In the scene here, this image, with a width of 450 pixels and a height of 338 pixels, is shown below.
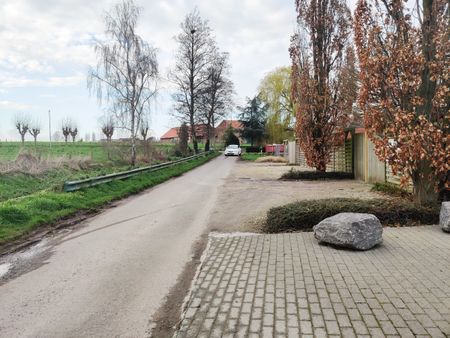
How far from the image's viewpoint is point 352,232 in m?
5.46

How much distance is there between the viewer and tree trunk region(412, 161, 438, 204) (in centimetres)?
816

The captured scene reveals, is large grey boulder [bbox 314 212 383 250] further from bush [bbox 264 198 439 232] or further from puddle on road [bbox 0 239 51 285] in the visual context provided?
puddle on road [bbox 0 239 51 285]

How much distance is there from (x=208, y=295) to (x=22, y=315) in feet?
6.37

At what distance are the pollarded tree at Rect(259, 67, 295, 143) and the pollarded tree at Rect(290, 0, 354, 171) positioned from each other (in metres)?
28.3

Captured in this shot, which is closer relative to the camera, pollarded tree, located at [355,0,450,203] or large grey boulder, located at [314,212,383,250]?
large grey boulder, located at [314,212,383,250]

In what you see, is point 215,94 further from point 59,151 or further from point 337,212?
point 337,212

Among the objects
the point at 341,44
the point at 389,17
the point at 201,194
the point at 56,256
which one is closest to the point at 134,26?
the point at 341,44

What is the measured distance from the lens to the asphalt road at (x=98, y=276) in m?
3.58

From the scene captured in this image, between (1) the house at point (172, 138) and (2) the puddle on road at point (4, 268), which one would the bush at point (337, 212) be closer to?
(2) the puddle on road at point (4, 268)

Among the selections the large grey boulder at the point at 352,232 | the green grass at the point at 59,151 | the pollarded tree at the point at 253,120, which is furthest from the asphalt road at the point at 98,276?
the pollarded tree at the point at 253,120

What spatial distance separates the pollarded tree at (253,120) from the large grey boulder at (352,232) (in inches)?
2015

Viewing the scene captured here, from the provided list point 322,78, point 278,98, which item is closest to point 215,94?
point 278,98

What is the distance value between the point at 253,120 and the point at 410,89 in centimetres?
4917

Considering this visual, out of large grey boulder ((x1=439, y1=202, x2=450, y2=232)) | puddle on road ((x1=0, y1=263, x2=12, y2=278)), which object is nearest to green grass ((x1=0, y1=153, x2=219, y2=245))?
puddle on road ((x1=0, y1=263, x2=12, y2=278))
